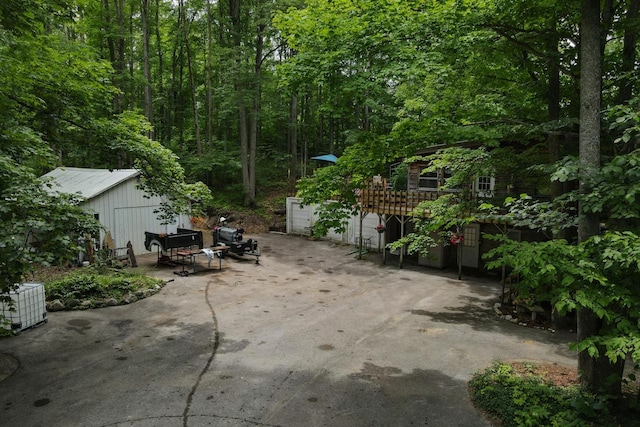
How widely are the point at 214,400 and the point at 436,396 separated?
3.55m

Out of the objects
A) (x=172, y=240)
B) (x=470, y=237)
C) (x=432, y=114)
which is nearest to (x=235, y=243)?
(x=172, y=240)

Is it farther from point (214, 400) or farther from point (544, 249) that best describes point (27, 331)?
point (544, 249)

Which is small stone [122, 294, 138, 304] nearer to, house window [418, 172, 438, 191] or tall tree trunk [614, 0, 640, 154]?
tall tree trunk [614, 0, 640, 154]

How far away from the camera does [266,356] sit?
301 inches

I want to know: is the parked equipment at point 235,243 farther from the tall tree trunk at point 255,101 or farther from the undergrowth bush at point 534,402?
the undergrowth bush at point 534,402

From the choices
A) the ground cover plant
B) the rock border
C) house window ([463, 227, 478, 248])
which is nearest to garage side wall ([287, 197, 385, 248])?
house window ([463, 227, 478, 248])

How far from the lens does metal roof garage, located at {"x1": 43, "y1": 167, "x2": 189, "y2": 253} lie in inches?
591

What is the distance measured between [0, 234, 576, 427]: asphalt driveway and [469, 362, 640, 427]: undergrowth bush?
1.01 ft

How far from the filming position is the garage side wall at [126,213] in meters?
→ 15.1

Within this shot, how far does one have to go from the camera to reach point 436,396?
6195 millimetres

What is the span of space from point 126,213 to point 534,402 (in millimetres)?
15563

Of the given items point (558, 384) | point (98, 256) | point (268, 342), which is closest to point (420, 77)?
point (558, 384)

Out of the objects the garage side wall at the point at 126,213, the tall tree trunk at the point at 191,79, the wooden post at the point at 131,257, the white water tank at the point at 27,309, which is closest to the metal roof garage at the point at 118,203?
the garage side wall at the point at 126,213

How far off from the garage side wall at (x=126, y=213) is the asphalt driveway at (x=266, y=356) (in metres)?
4.70
